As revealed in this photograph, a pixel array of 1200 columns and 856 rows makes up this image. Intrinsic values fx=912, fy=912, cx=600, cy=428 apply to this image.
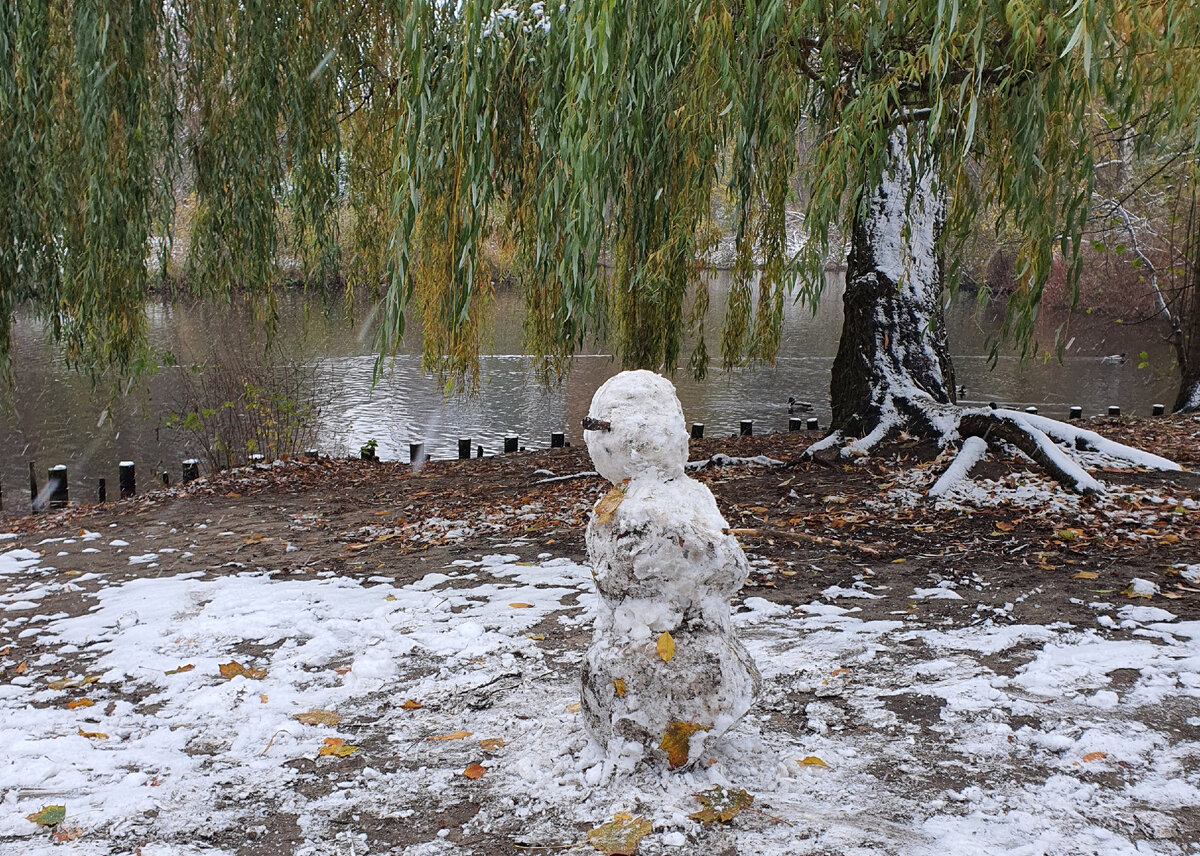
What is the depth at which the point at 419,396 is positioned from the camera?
17.5 meters

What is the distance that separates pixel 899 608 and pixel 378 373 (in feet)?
8.34

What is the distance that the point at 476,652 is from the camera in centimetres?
A: 365

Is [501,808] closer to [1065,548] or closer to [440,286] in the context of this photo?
[440,286]

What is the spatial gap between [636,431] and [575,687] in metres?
1.16

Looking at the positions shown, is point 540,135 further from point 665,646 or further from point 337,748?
point 337,748

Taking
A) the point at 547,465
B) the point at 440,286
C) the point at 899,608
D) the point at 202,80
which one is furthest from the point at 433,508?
the point at 899,608

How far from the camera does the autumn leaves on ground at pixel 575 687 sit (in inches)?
96.3

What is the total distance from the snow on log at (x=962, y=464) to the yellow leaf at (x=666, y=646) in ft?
12.4

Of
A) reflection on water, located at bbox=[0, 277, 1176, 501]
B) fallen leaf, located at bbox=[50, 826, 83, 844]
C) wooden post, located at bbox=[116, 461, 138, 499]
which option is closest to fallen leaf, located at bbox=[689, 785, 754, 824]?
fallen leaf, located at bbox=[50, 826, 83, 844]

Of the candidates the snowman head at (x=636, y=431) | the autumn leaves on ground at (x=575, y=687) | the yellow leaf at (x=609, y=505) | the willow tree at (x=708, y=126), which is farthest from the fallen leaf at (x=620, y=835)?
the willow tree at (x=708, y=126)

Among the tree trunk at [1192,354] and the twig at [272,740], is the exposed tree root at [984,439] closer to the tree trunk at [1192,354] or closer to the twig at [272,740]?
the twig at [272,740]

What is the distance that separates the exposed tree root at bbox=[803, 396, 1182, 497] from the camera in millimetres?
5828

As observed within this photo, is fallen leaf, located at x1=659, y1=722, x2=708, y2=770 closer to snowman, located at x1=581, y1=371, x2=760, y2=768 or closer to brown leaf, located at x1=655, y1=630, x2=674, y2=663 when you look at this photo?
snowman, located at x1=581, y1=371, x2=760, y2=768

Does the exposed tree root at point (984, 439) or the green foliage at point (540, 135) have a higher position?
the green foliage at point (540, 135)
